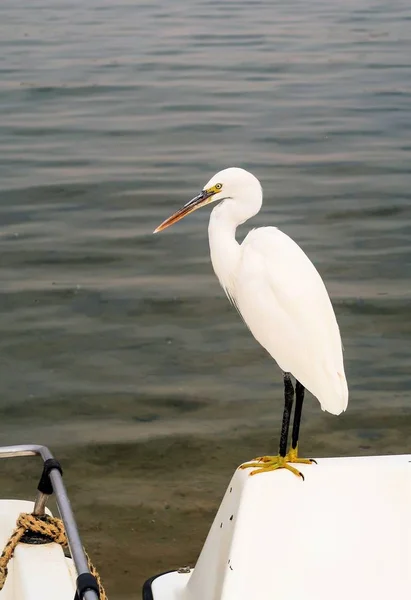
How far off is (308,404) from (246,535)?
11.1 ft

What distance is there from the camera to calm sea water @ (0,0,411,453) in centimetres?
670

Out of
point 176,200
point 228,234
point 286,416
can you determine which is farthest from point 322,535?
point 176,200

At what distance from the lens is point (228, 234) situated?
13.9 feet

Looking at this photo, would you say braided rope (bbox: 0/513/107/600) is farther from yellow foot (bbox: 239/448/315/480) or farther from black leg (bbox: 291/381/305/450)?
black leg (bbox: 291/381/305/450)

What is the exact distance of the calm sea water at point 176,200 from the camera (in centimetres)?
670

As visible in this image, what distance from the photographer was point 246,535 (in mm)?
3066

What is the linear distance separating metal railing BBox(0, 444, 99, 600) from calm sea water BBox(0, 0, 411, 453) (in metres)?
2.87

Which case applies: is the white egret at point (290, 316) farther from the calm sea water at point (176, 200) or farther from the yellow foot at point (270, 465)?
the calm sea water at point (176, 200)

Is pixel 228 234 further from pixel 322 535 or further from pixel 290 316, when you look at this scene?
pixel 322 535

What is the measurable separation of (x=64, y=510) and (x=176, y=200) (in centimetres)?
720

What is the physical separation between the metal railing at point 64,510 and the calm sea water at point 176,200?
287cm

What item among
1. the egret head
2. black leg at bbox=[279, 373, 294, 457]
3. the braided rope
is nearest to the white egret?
black leg at bbox=[279, 373, 294, 457]

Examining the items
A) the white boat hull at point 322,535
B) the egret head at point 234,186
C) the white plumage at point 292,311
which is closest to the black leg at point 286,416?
the white plumage at point 292,311

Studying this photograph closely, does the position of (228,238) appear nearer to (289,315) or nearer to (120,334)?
(289,315)
